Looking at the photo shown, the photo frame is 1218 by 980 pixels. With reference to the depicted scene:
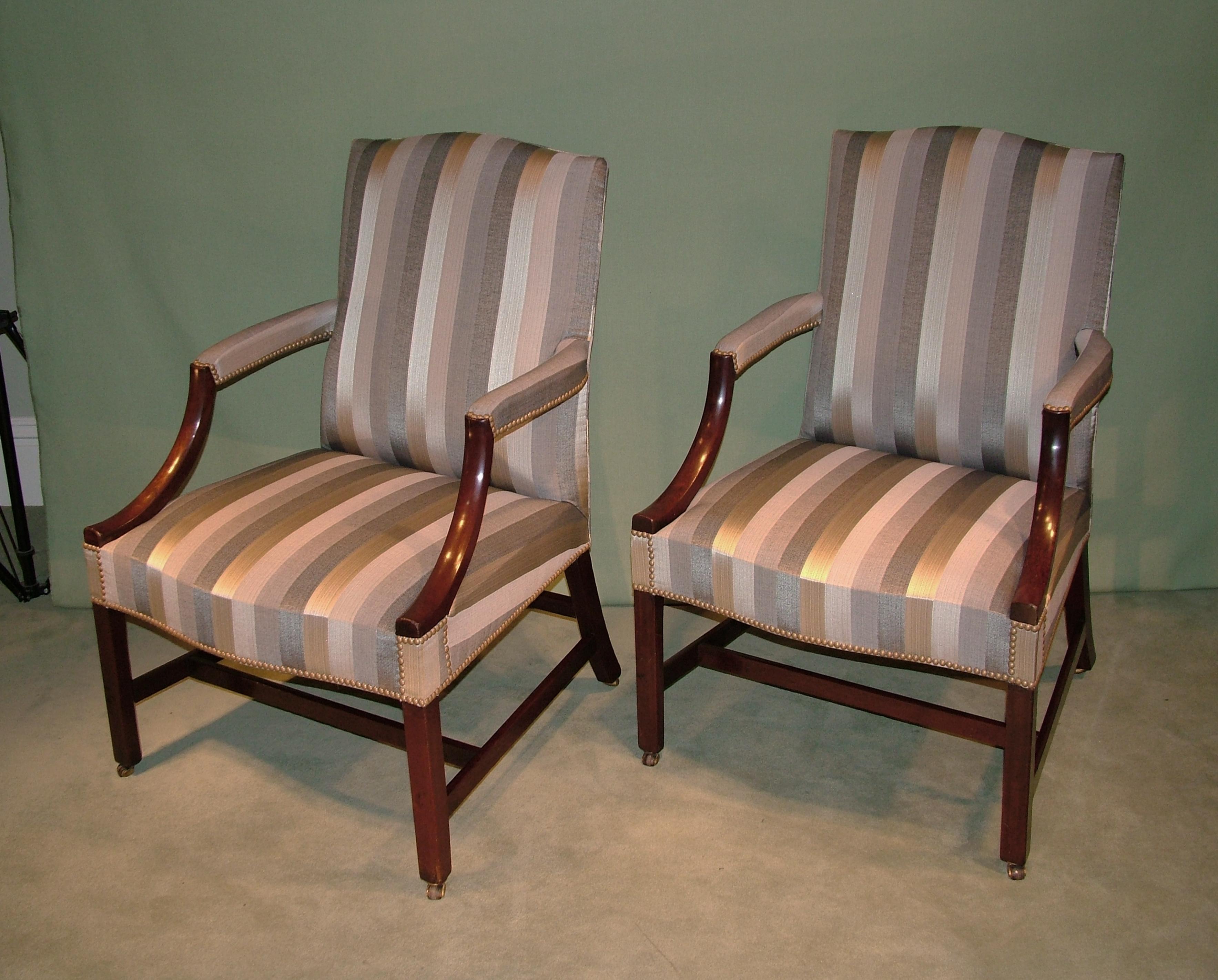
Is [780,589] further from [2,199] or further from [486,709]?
[2,199]

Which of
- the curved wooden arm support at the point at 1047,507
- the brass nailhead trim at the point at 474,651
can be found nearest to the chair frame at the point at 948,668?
the curved wooden arm support at the point at 1047,507

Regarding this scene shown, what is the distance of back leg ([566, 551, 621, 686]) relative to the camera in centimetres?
209

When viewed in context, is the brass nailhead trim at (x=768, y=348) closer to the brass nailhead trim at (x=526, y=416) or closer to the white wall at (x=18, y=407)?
the brass nailhead trim at (x=526, y=416)

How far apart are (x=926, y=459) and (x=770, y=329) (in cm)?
36

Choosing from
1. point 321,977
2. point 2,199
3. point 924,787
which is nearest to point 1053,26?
point 924,787

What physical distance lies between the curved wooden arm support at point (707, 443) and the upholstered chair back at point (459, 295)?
0.59ft

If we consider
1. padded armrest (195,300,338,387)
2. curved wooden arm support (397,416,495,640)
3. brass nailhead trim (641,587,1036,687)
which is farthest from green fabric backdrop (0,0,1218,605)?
curved wooden arm support (397,416,495,640)

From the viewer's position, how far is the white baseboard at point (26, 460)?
3074mm

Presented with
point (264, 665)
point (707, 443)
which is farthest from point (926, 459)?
point (264, 665)

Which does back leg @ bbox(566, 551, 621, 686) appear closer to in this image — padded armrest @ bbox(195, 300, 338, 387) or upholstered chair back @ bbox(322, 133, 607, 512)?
upholstered chair back @ bbox(322, 133, 607, 512)

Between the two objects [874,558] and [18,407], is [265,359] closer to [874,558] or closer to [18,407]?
[874,558]

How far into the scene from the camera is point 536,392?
177 cm

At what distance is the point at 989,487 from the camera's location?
1862 mm

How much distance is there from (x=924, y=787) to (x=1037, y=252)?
899 millimetres
